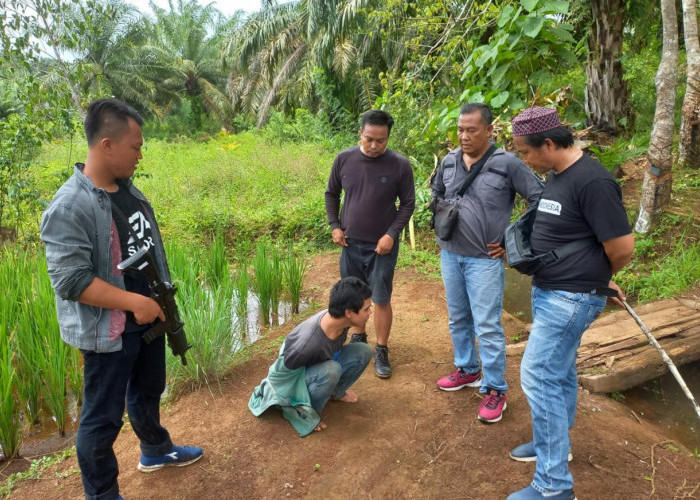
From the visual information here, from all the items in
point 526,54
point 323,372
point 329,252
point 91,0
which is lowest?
point 329,252

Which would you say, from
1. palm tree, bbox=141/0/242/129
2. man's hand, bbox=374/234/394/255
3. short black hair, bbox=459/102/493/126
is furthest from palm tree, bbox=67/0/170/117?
short black hair, bbox=459/102/493/126

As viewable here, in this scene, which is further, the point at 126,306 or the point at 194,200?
the point at 194,200

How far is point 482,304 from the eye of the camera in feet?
8.71

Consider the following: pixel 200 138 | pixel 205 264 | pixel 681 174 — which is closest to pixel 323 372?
pixel 205 264

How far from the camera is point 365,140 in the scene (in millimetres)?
3010

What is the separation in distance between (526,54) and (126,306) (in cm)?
440

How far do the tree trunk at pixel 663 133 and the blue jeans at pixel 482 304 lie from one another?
355cm

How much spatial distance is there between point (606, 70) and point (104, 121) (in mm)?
6800

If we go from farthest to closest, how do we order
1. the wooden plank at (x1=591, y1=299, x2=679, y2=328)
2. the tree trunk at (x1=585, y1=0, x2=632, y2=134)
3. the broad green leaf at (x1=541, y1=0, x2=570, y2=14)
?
the tree trunk at (x1=585, y1=0, x2=632, y2=134) → the broad green leaf at (x1=541, y1=0, x2=570, y2=14) → the wooden plank at (x1=591, y1=299, x2=679, y2=328)

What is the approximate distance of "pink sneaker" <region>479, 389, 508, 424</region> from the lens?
2.71 metres

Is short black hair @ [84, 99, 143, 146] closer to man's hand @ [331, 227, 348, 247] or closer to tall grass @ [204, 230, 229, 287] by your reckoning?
man's hand @ [331, 227, 348, 247]

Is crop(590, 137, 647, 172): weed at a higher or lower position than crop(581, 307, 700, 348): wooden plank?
higher

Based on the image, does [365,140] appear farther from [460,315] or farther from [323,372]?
[323,372]

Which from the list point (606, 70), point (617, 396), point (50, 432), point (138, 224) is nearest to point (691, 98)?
point (606, 70)
